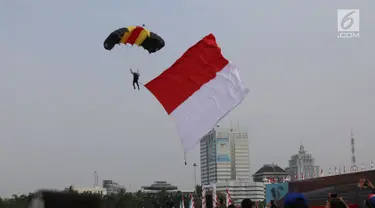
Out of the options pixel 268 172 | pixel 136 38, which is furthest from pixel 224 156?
pixel 136 38

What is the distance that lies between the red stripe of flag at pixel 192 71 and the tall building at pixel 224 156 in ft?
421

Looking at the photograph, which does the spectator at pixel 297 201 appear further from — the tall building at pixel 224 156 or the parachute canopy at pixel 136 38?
the tall building at pixel 224 156

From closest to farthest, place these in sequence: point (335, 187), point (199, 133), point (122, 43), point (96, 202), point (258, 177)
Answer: point (96, 202) → point (199, 133) → point (335, 187) → point (122, 43) → point (258, 177)

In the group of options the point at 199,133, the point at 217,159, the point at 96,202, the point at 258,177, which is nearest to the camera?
the point at 96,202

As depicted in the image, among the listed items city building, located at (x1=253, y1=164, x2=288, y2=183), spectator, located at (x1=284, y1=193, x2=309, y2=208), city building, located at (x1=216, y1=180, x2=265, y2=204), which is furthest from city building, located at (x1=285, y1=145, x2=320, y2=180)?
spectator, located at (x1=284, y1=193, x2=309, y2=208)

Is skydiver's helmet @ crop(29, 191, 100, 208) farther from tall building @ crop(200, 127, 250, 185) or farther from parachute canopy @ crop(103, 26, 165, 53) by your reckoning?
tall building @ crop(200, 127, 250, 185)

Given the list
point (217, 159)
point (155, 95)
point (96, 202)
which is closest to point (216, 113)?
point (155, 95)

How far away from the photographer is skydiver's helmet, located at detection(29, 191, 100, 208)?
249 centimetres

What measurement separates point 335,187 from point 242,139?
164 meters

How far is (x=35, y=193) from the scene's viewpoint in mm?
2562

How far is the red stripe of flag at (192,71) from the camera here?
1362 cm

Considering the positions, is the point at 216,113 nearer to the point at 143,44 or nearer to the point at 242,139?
the point at 143,44

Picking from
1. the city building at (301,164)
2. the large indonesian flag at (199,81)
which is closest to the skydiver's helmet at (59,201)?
the large indonesian flag at (199,81)

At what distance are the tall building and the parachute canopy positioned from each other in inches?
4800
